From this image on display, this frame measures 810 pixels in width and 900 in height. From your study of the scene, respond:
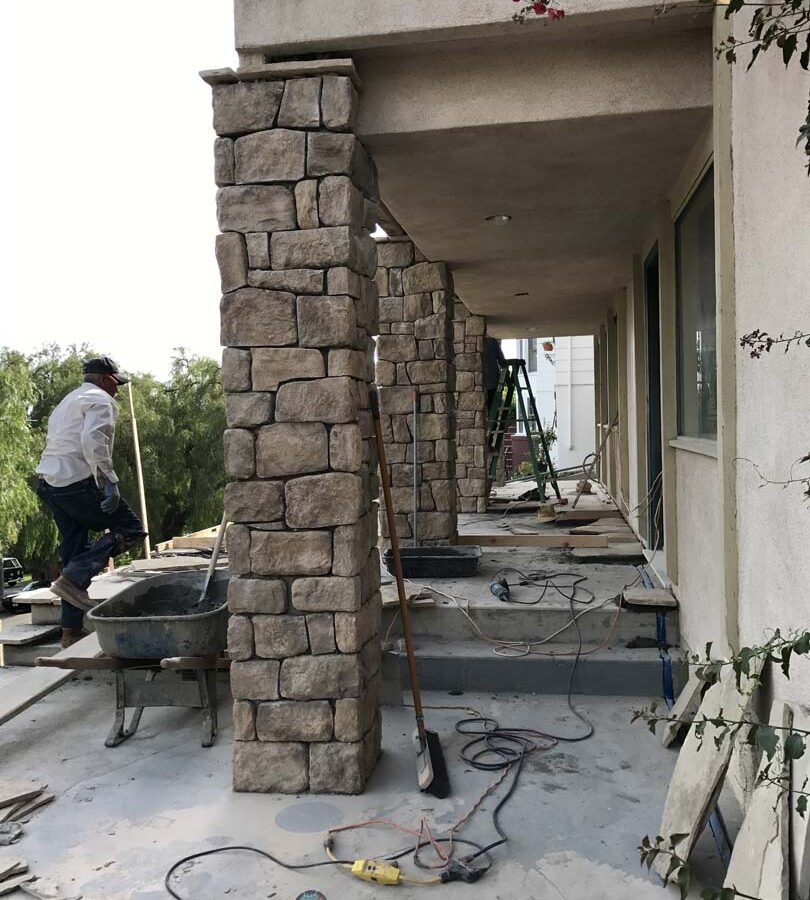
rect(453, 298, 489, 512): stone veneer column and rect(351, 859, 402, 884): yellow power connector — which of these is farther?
rect(453, 298, 489, 512): stone veneer column

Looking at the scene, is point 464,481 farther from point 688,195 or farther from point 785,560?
point 785,560

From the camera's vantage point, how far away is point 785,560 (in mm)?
2578

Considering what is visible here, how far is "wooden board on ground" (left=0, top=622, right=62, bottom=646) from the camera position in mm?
5223

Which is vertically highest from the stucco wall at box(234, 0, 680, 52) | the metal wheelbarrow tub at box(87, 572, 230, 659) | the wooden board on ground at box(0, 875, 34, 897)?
the stucco wall at box(234, 0, 680, 52)

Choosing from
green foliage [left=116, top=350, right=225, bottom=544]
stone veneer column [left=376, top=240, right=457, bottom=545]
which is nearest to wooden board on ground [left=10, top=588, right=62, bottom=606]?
stone veneer column [left=376, top=240, right=457, bottom=545]

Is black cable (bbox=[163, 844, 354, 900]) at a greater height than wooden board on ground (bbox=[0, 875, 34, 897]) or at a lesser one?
lesser

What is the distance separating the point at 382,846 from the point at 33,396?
71.7 ft

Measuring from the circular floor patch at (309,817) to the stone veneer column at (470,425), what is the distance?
693 centimetres

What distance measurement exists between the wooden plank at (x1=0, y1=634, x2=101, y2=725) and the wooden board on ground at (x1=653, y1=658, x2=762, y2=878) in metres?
2.96

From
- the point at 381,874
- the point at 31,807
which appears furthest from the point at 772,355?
the point at 31,807

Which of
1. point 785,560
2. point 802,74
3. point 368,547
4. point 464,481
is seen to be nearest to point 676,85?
point 802,74

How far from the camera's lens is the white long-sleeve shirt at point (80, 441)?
5082 millimetres

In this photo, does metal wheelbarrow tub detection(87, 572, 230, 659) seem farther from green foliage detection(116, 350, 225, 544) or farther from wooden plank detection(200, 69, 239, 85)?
green foliage detection(116, 350, 225, 544)

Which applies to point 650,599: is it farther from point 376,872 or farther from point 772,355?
point 376,872
